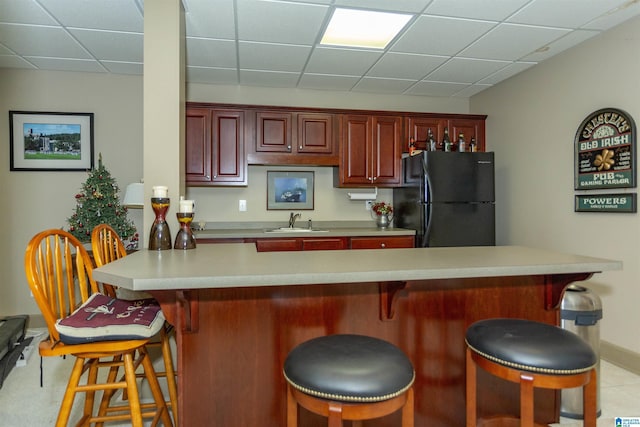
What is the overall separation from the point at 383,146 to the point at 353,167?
409mm

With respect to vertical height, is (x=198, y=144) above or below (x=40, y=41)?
below

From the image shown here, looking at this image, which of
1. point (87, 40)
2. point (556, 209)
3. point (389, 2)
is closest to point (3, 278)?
point (87, 40)

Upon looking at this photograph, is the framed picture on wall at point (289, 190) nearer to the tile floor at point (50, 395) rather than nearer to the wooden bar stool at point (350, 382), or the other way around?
the tile floor at point (50, 395)

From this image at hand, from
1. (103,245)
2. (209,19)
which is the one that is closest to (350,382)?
(103,245)

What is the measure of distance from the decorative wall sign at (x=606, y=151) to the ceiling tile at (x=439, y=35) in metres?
1.13

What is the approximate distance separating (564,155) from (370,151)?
1.78 meters

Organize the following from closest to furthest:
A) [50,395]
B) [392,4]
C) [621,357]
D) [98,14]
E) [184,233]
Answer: [184,233] < [50,395] < [392,4] < [98,14] < [621,357]

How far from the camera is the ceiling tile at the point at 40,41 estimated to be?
2.89 meters

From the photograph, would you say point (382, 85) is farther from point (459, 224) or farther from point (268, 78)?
point (459, 224)

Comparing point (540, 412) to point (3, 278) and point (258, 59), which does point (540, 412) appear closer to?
point (258, 59)

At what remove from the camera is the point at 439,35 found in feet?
9.77

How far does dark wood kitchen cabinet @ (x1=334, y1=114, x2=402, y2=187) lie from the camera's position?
13.4 ft

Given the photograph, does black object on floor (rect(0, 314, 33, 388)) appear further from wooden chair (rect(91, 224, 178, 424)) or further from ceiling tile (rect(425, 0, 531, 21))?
ceiling tile (rect(425, 0, 531, 21))

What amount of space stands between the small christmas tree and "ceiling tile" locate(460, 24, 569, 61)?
11.1 feet
